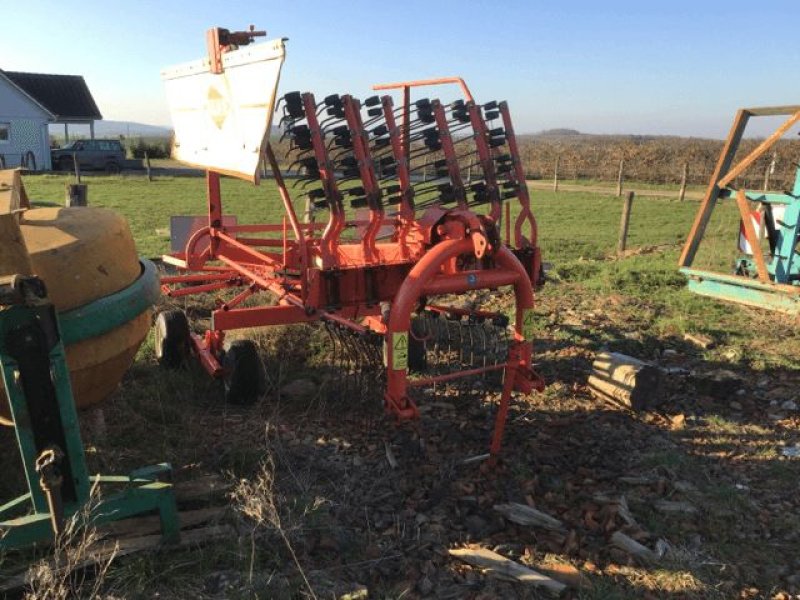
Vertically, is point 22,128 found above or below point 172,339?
above

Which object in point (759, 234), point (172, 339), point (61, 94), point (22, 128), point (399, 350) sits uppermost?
point (61, 94)

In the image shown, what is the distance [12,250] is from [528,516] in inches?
109

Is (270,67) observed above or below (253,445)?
above

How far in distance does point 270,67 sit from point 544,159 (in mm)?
41974

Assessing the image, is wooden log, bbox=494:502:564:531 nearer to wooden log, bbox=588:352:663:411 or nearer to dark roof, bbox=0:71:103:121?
wooden log, bbox=588:352:663:411

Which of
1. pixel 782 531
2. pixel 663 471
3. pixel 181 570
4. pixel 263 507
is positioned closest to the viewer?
pixel 181 570

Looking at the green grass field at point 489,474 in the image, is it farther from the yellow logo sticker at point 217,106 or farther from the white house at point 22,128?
the white house at point 22,128

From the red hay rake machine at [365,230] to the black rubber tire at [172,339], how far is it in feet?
0.04

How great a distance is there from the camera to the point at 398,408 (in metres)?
3.83

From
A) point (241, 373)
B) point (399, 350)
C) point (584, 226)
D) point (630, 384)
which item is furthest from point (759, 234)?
point (584, 226)

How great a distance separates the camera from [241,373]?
16.5 ft

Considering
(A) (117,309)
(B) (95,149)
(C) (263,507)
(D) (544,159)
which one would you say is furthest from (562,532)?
(D) (544,159)

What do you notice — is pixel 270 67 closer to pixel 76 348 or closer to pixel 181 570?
pixel 76 348

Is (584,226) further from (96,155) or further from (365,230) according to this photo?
(96,155)
